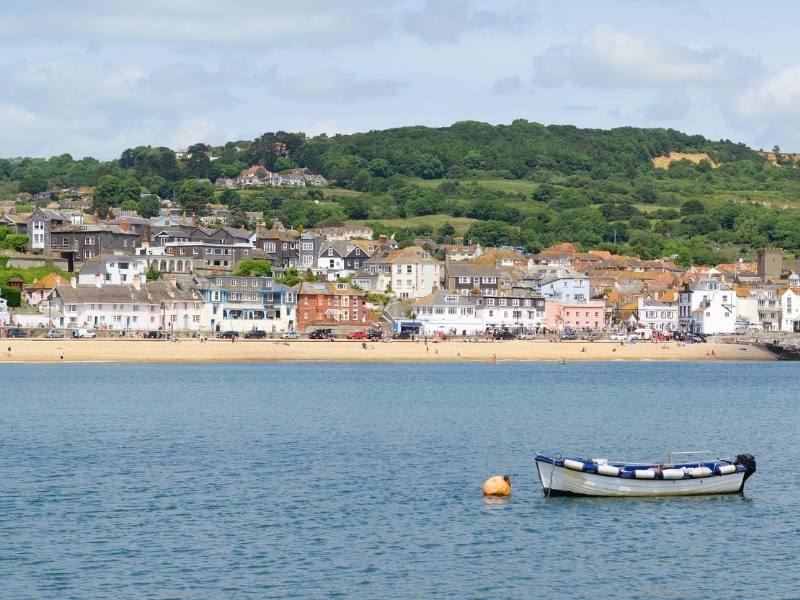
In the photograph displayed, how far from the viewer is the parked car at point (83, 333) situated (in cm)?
10538

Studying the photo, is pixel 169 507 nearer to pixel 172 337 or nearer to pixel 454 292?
pixel 172 337

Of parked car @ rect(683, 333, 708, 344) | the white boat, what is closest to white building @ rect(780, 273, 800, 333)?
parked car @ rect(683, 333, 708, 344)

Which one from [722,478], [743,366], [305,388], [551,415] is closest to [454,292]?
[743,366]

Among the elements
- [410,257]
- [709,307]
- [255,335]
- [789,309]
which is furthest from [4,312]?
[789,309]

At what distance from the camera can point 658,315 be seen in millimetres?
135625

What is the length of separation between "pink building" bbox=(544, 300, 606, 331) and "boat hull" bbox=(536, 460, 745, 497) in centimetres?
9168

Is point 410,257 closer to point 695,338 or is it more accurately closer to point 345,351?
point 695,338

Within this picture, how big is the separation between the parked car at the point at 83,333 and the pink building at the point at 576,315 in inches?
1751

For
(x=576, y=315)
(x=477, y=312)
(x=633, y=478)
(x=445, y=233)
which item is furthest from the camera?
(x=445, y=233)

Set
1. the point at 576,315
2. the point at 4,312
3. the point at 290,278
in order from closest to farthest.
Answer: the point at 4,312 → the point at 576,315 → the point at 290,278

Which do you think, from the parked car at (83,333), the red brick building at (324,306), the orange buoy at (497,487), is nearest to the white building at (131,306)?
the parked car at (83,333)

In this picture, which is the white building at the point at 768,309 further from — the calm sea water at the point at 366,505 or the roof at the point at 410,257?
the calm sea water at the point at 366,505

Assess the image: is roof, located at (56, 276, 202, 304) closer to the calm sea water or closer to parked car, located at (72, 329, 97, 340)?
parked car, located at (72, 329, 97, 340)

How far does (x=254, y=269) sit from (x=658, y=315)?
39.2 metres
